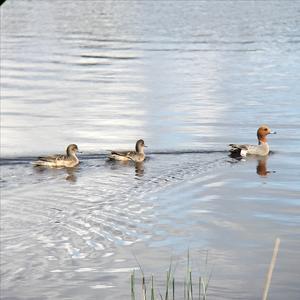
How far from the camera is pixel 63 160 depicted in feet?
51.2

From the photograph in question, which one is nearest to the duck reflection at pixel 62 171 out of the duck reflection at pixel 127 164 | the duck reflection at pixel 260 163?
the duck reflection at pixel 127 164

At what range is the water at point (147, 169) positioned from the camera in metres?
10.4

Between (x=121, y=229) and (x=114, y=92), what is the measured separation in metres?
12.2

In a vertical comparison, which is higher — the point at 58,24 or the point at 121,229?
the point at 58,24

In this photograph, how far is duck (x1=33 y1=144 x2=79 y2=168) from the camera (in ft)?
51.0

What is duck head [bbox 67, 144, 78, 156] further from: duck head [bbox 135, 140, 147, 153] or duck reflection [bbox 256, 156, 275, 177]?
duck reflection [bbox 256, 156, 275, 177]

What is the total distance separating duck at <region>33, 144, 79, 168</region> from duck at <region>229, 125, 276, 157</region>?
255 cm

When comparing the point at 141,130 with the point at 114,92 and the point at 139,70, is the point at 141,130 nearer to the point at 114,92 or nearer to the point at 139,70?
the point at 114,92

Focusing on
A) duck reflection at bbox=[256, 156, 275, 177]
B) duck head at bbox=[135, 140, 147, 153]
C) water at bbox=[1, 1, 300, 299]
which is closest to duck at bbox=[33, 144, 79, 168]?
water at bbox=[1, 1, 300, 299]

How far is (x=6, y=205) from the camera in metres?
12.9

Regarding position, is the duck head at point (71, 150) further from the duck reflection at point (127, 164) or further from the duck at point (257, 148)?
the duck at point (257, 148)

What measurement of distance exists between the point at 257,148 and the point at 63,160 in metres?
3.26

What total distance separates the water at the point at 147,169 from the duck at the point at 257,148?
0.18 meters

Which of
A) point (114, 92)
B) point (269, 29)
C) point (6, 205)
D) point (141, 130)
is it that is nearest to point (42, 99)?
point (114, 92)
